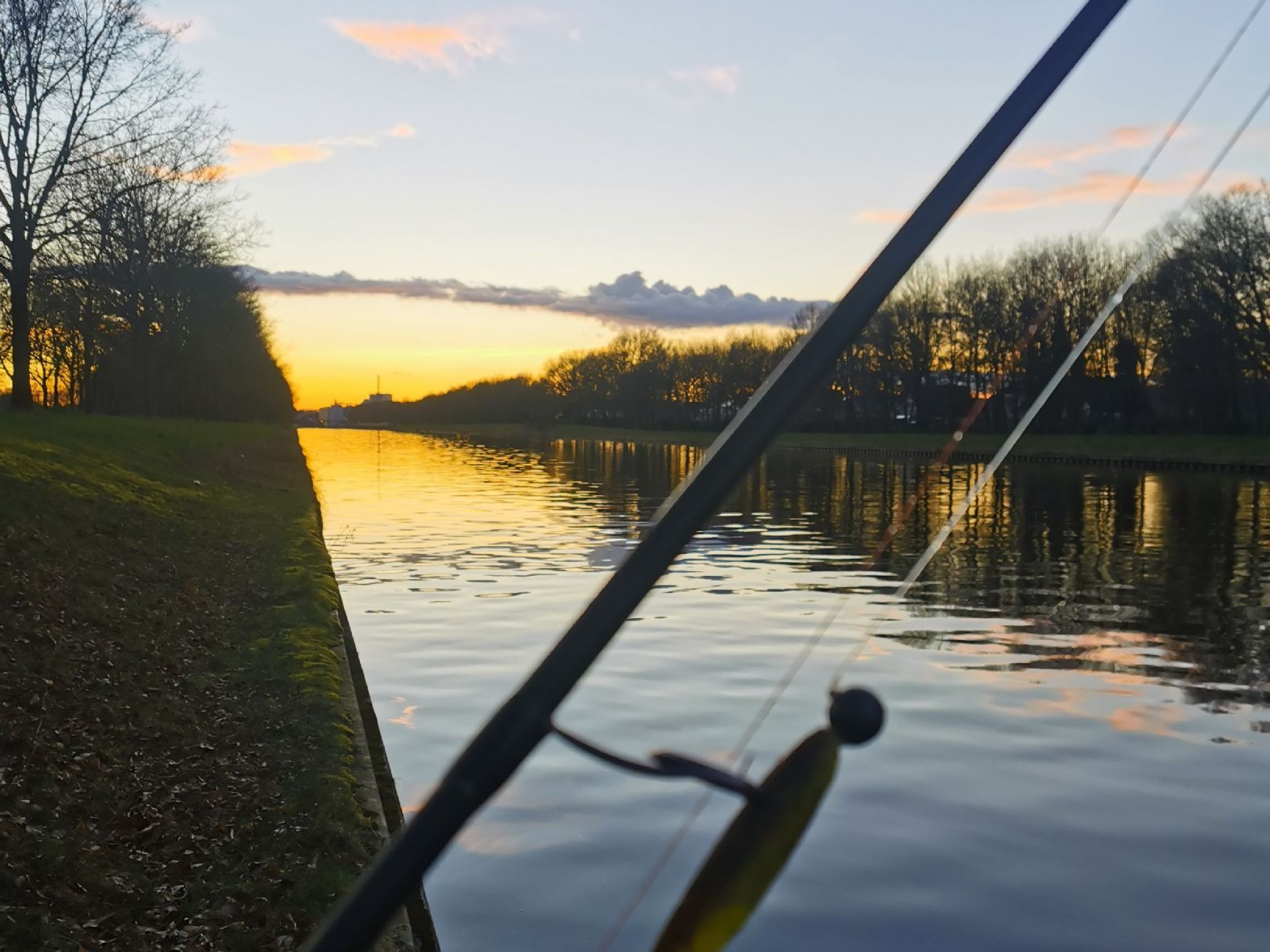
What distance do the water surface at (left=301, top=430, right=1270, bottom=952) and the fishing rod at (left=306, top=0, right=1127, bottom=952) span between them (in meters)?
5.02

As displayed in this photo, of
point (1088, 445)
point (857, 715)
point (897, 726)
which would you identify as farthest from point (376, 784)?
point (1088, 445)

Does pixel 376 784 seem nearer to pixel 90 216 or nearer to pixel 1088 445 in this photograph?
pixel 90 216

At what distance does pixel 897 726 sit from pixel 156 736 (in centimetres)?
572

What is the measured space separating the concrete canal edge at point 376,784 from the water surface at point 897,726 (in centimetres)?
17

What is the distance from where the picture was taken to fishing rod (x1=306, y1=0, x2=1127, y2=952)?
4.21 ft

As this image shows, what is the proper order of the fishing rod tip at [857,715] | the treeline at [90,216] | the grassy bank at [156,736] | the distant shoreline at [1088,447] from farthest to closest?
the distant shoreline at [1088,447]
the treeline at [90,216]
the grassy bank at [156,736]
the fishing rod tip at [857,715]

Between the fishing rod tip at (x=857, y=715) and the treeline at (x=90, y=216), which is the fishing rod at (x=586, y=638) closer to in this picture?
the fishing rod tip at (x=857, y=715)

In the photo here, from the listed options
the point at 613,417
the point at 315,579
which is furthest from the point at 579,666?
the point at 613,417

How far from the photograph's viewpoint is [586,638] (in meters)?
1.28

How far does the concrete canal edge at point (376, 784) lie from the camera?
19.6 ft

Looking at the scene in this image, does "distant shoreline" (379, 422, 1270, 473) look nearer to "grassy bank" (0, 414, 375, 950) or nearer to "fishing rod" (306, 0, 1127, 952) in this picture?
"grassy bank" (0, 414, 375, 950)

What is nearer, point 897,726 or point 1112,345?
point 897,726

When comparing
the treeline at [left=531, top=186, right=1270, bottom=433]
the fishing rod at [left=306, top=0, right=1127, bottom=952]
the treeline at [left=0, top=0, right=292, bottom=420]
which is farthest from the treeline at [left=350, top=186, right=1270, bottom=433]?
the fishing rod at [left=306, top=0, right=1127, bottom=952]

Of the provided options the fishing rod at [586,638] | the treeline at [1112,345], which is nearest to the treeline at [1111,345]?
the treeline at [1112,345]
